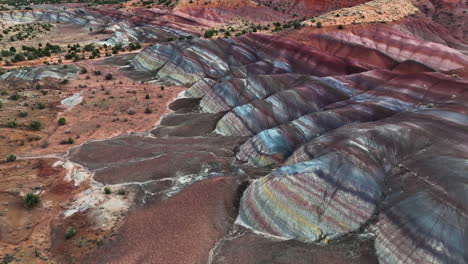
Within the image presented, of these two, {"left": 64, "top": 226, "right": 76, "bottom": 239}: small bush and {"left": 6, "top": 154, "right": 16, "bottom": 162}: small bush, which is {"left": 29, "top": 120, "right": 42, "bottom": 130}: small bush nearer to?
{"left": 6, "top": 154, "right": 16, "bottom": 162}: small bush

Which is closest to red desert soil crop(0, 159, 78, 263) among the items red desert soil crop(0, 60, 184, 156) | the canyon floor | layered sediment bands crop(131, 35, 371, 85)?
the canyon floor

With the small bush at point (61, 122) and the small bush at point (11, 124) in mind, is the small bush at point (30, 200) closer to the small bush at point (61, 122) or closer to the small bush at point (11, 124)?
the small bush at point (11, 124)

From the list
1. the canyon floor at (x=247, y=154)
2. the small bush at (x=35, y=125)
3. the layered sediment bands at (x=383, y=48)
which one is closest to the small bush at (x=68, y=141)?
the canyon floor at (x=247, y=154)

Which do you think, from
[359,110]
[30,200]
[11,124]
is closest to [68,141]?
[11,124]

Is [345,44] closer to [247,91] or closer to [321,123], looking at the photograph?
[247,91]

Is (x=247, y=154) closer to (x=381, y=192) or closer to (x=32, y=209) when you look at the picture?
(x=381, y=192)

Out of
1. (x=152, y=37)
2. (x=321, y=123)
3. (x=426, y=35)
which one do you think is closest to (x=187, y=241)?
(x=321, y=123)
